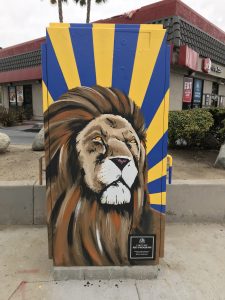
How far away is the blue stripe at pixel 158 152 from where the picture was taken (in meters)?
2.46

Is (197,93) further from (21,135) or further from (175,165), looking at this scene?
(175,165)

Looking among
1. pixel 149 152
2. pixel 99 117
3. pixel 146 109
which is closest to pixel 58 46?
pixel 99 117

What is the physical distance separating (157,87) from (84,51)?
0.67 metres

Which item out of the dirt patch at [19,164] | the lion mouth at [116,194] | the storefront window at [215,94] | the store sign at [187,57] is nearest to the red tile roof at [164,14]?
the store sign at [187,57]

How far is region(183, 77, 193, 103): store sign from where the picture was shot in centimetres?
1525

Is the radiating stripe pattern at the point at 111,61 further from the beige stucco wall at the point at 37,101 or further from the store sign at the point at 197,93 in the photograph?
the beige stucco wall at the point at 37,101

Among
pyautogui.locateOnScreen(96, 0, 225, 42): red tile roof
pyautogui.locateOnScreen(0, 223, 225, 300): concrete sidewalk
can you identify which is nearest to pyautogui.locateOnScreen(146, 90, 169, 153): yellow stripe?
pyautogui.locateOnScreen(0, 223, 225, 300): concrete sidewalk

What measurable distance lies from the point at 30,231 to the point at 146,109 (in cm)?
233

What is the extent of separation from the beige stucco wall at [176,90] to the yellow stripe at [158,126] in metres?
12.4

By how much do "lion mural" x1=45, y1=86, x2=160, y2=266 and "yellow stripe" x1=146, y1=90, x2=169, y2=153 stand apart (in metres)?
0.07

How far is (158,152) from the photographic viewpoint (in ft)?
8.11

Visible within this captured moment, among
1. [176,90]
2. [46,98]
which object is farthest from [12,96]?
[46,98]

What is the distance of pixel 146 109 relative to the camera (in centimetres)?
239

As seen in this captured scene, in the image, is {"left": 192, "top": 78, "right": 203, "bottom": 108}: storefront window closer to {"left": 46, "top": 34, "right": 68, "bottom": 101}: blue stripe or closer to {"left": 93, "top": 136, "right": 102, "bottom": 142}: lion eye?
{"left": 93, "top": 136, "right": 102, "bottom": 142}: lion eye
